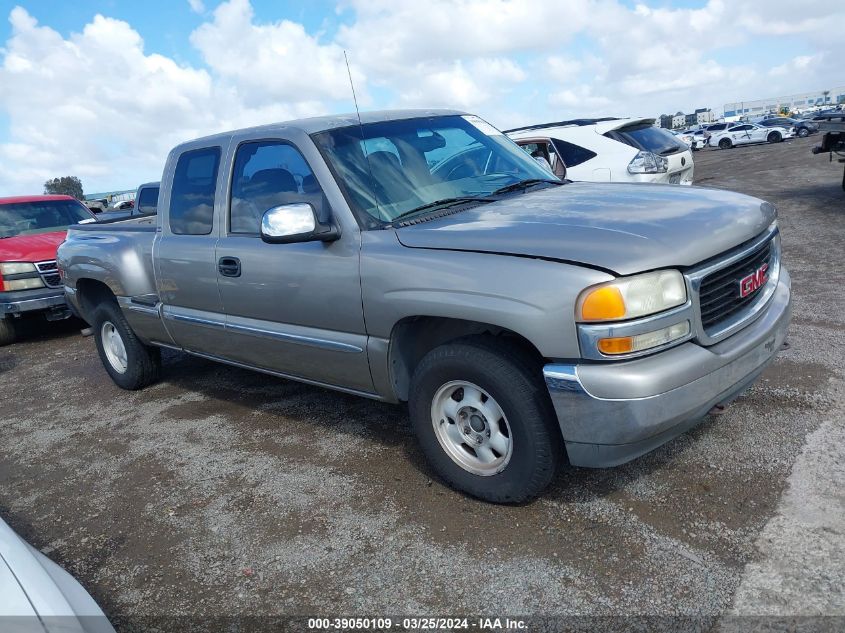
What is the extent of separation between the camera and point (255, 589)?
8.98ft

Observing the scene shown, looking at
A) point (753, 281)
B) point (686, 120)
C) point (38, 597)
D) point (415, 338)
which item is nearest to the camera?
point (38, 597)

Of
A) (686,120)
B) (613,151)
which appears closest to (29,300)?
(613,151)

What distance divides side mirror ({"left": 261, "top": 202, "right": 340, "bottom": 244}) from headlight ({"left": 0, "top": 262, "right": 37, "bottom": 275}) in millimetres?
6155

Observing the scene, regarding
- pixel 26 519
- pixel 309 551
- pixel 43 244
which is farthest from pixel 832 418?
pixel 43 244

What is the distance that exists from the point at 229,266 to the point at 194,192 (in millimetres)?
747

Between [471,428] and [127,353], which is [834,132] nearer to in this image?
[471,428]

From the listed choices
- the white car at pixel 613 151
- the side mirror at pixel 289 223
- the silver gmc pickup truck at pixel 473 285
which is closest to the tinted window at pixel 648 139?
the white car at pixel 613 151

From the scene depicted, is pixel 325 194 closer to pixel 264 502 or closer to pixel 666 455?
pixel 264 502

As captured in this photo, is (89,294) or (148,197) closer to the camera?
(89,294)

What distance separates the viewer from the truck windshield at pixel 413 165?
343 centimetres

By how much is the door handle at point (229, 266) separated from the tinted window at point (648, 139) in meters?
6.36

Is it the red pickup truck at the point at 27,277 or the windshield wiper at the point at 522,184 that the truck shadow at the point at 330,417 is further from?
the red pickup truck at the point at 27,277

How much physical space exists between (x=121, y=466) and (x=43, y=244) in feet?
17.5

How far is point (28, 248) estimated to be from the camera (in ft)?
26.6
